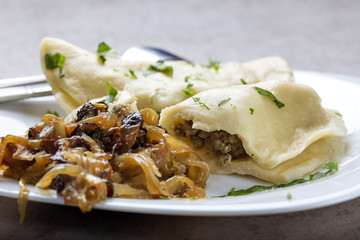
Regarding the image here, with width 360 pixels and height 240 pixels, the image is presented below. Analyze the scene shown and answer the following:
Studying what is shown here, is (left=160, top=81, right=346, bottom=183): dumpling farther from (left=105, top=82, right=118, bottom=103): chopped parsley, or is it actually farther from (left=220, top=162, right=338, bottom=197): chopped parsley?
(left=105, top=82, right=118, bottom=103): chopped parsley

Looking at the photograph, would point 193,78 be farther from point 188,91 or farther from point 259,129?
point 259,129

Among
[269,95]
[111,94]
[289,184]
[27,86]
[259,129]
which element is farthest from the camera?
[27,86]

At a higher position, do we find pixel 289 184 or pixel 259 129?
pixel 259 129

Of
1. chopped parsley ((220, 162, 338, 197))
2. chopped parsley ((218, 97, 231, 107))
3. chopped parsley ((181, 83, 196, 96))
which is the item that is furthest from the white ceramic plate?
chopped parsley ((181, 83, 196, 96))

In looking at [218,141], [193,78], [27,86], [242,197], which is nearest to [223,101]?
[218,141]

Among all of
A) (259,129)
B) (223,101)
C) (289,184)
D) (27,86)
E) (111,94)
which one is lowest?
(27,86)

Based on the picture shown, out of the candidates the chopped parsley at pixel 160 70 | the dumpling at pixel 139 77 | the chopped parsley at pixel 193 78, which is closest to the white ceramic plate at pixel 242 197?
the dumpling at pixel 139 77

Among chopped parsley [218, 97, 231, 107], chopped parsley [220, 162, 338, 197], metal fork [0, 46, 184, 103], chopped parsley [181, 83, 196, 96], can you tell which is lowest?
metal fork [0, 46, 184, 103]

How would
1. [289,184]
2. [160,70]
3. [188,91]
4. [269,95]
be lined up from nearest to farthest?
[289,184]
[269,95]
[188,91]
[160,70]
